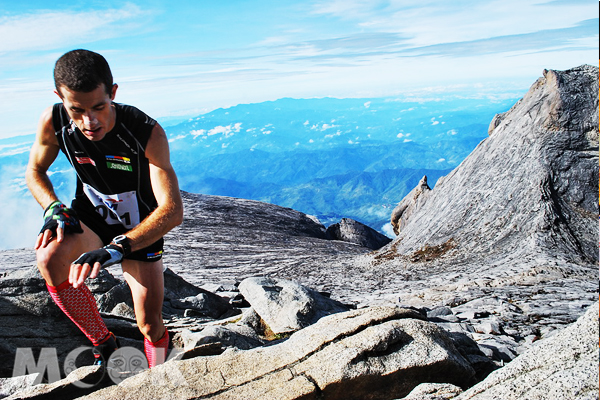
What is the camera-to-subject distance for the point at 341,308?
12617 mm

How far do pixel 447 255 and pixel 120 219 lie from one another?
53.8ft

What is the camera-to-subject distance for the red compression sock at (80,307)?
293 inches

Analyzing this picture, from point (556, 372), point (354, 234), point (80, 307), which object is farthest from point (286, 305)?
point (354, 234)

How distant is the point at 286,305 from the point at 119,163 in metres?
5.44

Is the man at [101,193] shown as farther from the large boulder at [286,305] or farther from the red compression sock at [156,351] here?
the large boulder at [286,305]

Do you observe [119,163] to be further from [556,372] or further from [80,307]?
[556,372]

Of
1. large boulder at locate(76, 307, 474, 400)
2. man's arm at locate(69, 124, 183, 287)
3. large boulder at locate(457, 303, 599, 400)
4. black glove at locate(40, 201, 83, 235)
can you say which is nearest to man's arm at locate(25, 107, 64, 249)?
black glove at locate(40, 201, 83, 235)

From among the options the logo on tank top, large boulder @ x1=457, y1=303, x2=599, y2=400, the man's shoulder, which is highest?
the man's shoulder

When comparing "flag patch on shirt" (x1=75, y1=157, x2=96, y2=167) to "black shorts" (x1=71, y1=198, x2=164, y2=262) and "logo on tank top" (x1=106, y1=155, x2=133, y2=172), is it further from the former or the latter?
"black shorts" (x1=71, y1=198, x2=164, y2=262)

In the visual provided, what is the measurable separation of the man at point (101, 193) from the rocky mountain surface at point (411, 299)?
1.06m

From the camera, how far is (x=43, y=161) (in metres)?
7.75

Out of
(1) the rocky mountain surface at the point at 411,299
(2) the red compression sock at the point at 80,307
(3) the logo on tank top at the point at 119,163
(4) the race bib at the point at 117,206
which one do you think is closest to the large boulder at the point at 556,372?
(1) the rocky mountain surface at the point at 411,299

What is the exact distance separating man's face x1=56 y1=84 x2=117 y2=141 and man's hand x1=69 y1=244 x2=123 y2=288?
1.72 m

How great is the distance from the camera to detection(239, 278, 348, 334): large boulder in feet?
35.8
